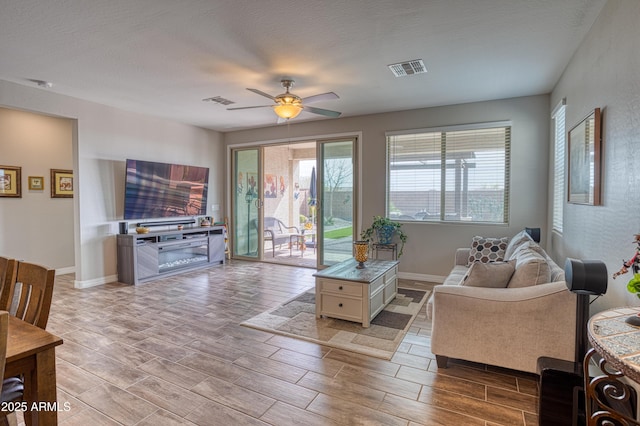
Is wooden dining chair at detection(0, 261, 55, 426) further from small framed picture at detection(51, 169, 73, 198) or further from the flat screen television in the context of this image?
small framed picture at detection(51, 169, 73, 198)

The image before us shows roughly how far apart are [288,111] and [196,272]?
12.2ft

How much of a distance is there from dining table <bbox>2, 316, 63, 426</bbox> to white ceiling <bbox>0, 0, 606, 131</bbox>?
2.32m

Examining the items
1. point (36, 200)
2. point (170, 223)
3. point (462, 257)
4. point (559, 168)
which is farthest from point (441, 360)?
point (36, 200)

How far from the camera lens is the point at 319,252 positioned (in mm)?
6270

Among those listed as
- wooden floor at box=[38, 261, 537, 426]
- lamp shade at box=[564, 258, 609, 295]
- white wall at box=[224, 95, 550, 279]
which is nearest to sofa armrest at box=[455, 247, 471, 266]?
white wall at box=[224, 95, 550, 279]

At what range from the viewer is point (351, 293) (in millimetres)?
3465

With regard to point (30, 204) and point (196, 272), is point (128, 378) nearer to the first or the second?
point (196, 272)

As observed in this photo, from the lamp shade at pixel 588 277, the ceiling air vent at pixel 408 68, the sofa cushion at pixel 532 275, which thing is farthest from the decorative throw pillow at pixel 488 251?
the lamp shade at pixel 588 277

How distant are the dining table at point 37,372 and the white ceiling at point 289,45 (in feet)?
7.62

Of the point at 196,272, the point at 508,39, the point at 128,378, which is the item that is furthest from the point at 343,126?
the point at 128,378

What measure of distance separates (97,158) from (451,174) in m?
5.49

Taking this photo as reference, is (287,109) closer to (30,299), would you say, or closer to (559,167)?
(30,299)

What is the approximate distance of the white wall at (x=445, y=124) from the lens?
4.64 metres

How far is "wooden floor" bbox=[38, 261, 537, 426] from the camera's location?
6.72 ft
